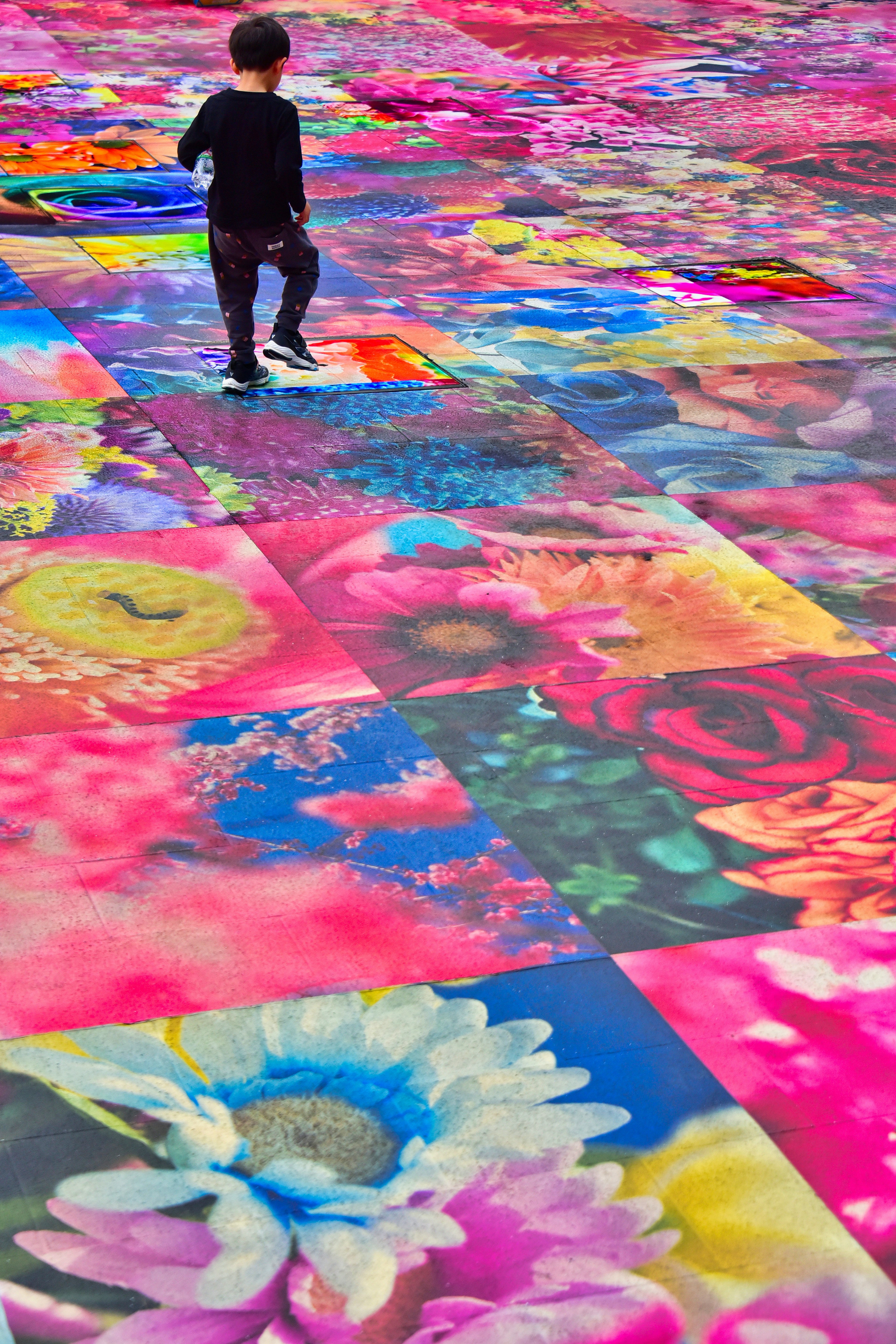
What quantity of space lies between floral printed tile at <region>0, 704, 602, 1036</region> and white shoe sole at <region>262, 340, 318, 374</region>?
2.91 m

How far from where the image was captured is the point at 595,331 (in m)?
7.14

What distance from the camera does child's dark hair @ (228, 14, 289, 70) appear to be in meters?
5.56

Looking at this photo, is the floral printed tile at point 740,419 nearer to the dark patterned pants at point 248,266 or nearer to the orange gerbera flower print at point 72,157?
the dark patterned pants at point 248,266

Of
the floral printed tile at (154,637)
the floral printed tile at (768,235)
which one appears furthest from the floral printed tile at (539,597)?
the floral printed tile at (768,235)

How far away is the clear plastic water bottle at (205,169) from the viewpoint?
19.0 feet

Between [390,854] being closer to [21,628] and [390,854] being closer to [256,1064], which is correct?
[256,1064]

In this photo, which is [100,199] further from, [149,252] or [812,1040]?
[812,1040]

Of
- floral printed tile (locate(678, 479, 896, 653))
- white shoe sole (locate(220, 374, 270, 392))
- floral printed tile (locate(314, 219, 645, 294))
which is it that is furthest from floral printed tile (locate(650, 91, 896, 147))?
floral printed tile (locate(678, 479, 896, 653))

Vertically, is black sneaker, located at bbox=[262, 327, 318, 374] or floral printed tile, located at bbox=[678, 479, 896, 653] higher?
black sneaker, located at bbox=[262, 327, 318, 374]

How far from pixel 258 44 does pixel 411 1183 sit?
14.6 ft

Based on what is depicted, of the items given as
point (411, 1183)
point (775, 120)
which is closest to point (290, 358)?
point (411, 1183)

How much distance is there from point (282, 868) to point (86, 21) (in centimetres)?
1326

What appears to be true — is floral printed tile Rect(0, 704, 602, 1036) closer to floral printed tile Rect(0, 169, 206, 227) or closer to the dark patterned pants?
the dark patterned pants

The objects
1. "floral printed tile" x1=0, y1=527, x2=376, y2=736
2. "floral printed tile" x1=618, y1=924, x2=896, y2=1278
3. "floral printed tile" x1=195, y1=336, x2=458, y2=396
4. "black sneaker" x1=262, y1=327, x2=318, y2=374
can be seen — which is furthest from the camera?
"black sneaker" x1=262, y1=327, x2=318, y2=374
